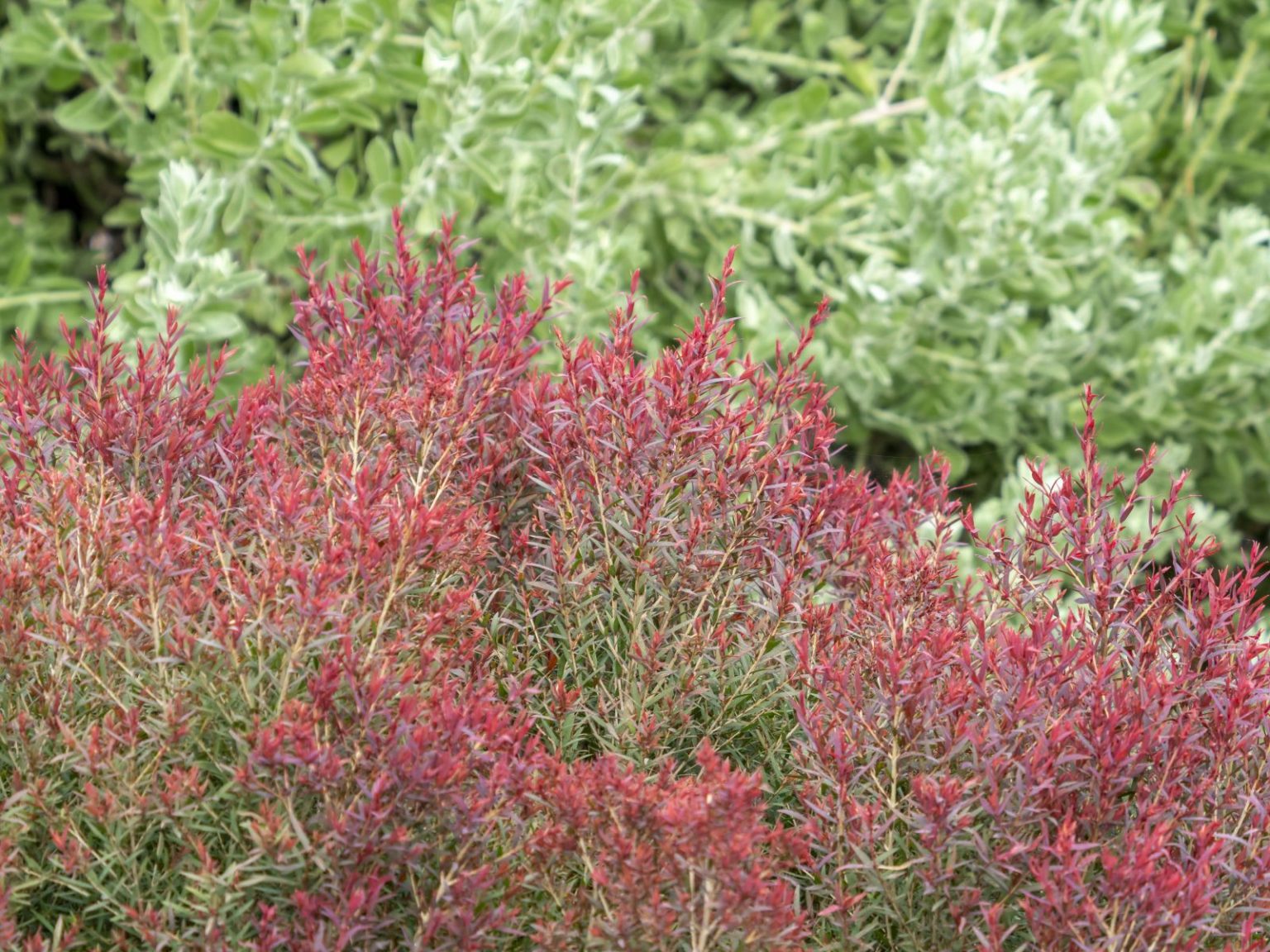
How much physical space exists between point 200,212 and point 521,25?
1.01 metres

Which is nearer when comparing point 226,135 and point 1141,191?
point 226,135

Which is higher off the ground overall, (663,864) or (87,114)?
(663,864)

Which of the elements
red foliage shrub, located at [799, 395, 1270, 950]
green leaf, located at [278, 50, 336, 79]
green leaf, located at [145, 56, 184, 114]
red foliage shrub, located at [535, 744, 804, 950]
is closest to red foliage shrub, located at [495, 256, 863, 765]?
red foliage shrub, located at [799, 395, 1270, 950]

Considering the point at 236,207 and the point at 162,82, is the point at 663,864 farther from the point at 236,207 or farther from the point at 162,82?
the point at 162,82

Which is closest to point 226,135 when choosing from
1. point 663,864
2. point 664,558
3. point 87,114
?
point 87,114

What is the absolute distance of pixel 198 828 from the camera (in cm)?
182

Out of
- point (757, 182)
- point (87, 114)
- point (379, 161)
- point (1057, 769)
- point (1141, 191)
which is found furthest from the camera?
point (1141, 191)

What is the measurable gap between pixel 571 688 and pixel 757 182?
3019mm

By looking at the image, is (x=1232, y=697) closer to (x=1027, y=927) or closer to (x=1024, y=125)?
(x=1027, y=927)

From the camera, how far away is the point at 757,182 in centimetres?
485

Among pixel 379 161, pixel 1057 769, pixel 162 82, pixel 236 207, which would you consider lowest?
pixel 236 207

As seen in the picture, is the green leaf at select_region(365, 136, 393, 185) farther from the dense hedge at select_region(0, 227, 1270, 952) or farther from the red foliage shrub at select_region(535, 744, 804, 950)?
the red foliage shrub at select_region(535, 744, 804, 950)

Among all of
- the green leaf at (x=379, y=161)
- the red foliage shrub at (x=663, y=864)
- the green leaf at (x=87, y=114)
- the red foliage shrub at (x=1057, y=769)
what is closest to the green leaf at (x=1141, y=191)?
the green leaf at (x=379, y=161)

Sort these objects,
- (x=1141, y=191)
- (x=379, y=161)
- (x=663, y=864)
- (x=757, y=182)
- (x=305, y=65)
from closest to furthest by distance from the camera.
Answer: (x=663, y=864) → (x=305, y=65) → (x=379, y=161) → (x=757, y=182) → (x=1141, y=191)
